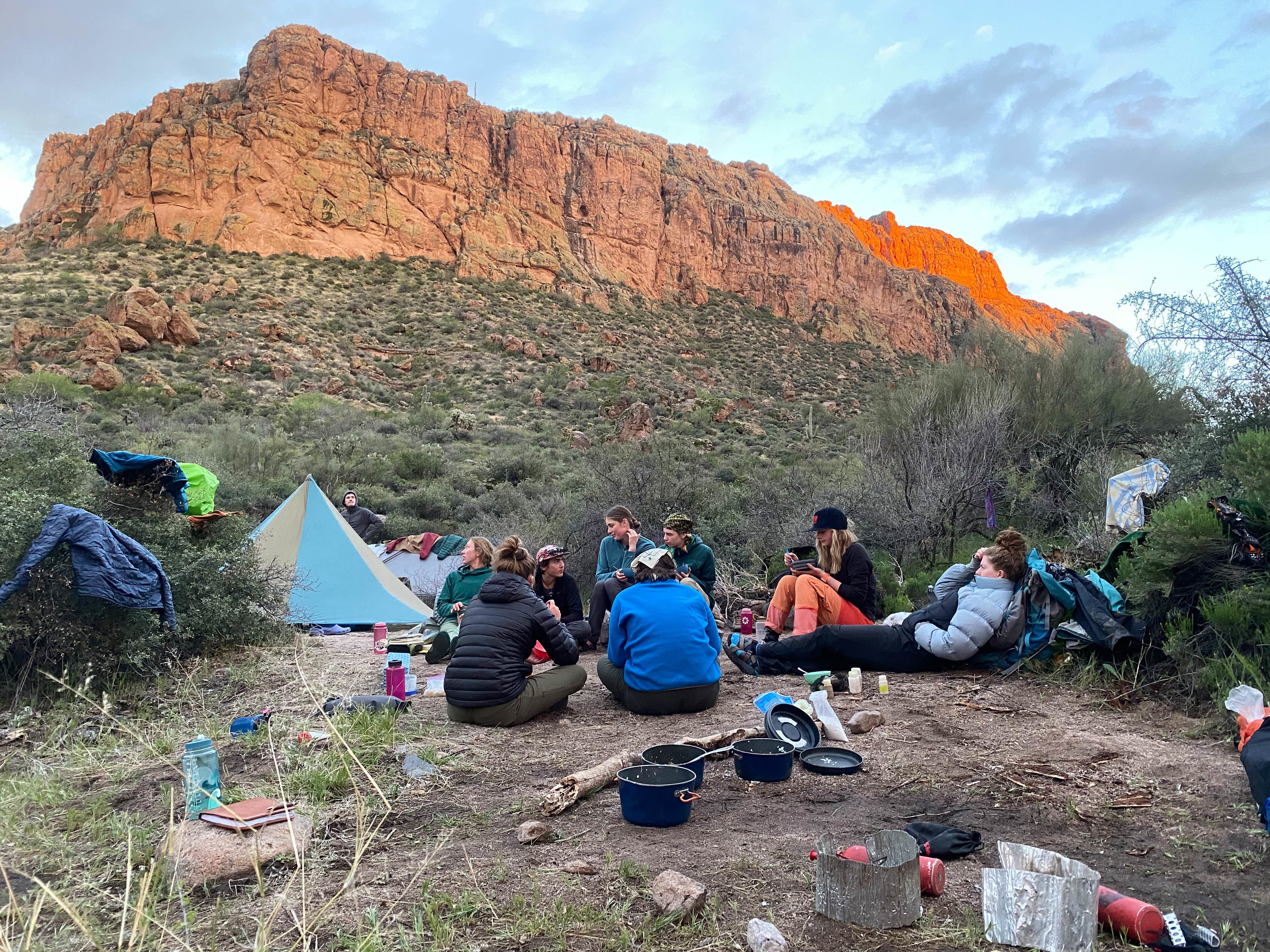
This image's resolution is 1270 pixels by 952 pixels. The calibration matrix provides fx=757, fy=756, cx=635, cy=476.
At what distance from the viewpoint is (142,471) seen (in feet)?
19.9

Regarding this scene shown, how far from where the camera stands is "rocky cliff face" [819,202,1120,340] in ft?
287

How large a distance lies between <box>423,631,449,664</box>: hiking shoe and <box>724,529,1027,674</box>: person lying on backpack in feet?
7.89

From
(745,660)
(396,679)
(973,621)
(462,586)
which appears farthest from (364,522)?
(973,621)

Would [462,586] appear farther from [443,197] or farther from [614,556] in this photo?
[443,197]

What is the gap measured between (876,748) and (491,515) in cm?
990

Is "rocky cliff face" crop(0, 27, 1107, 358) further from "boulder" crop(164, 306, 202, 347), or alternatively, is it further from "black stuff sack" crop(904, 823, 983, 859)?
"black stuff sack" crop(904, 823, 983, 859)

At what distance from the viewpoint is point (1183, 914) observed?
231cm

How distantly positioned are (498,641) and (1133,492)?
5.81 m

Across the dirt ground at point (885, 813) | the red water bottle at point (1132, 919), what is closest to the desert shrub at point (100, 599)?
the dirt ground at point (885, 813)

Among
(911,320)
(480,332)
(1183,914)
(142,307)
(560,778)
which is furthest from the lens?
(911,320)

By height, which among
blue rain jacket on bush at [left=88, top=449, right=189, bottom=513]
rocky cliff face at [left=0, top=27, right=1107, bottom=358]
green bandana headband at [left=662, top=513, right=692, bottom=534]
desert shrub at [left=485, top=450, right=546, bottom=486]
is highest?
rocky cliff face at [left=0, top=27, right=1107, bottom=358]

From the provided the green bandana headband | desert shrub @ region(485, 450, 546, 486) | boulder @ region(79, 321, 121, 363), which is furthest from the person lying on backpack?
boulder @ region(79, 321, 121, 363)

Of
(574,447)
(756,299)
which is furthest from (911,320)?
A: (574,447)

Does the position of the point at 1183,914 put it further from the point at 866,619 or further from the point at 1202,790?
the point at 866,619
